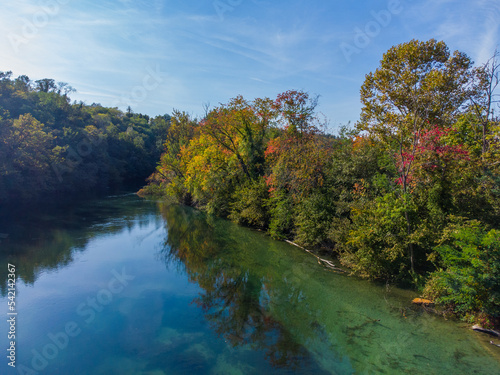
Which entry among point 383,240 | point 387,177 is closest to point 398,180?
Answer: point 387,177

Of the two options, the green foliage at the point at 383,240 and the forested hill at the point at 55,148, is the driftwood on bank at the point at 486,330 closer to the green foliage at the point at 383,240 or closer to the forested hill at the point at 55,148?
the green foliage at the point at 383,240

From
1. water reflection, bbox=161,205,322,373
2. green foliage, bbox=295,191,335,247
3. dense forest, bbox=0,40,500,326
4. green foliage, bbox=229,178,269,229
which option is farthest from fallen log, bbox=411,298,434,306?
green foliage, bbox=229,178,269,229

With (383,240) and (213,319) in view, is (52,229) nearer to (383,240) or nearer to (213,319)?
(213,319)

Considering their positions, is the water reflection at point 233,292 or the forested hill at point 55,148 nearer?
the water reflection at point 233,292

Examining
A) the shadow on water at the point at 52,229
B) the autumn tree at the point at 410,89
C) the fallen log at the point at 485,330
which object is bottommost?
the shadow on water at the point at 52,229

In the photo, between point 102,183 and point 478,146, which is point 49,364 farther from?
point 102,183

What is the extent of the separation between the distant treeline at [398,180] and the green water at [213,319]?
1.27 m

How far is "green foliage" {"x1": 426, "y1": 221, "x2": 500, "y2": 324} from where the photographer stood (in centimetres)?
717

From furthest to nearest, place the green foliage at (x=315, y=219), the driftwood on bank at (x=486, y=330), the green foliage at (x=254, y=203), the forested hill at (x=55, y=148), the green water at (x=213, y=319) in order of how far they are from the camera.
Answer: the forested hill at (x=55, y=148)
the green foliage at (x=254, y=203)
the green foliage at (x=315, y=219)
the driftwood on bank at (x=486, y=330)
the green water at (x=213, y=319)

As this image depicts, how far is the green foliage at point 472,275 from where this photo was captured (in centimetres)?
717

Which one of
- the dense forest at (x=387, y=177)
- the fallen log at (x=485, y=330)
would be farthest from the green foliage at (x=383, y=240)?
A: the fallen log at (x=485, y=330)

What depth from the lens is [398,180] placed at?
11.7m

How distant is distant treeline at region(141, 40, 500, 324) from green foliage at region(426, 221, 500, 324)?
28 millimetres

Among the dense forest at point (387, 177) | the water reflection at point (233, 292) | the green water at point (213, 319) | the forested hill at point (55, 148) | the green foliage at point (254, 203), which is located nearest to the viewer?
the green water at point (213, 319)
